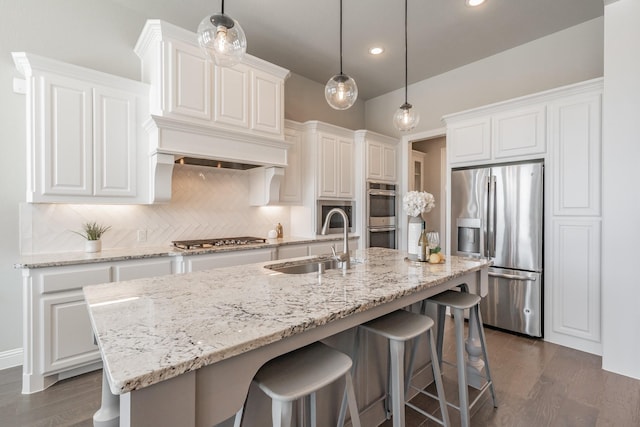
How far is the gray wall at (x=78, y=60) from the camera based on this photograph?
2.41 meters

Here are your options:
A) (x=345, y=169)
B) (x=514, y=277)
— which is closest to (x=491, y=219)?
(x=514, y=277)

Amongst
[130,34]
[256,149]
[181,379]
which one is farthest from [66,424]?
[130,34]

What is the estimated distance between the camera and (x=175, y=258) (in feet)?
8.81

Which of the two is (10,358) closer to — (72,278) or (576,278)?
(72,278)

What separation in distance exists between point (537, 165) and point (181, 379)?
3.44 m

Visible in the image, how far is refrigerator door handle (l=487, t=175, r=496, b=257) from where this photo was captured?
3235 millimetres

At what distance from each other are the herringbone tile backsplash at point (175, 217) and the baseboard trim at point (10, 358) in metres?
0.80

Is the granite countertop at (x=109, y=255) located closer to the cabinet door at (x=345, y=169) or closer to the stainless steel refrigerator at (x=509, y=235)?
the cabinet door at (x=345, y=169)

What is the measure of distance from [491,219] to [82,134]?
12.8ft

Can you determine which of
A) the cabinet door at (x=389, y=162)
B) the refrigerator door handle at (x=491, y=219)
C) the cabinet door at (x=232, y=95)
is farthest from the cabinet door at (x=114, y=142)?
the refrigerator door handle at (x=491, y=219)

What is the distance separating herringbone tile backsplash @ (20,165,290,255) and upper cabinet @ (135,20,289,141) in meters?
0.72

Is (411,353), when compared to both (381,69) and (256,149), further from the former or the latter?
(381,69)

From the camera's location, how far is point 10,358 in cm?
243

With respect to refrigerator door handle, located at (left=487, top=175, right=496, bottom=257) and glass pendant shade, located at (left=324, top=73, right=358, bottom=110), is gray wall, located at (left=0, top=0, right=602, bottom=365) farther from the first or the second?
glass pendant shade, located at (left=324, top=73, right=358, bottom=110)
